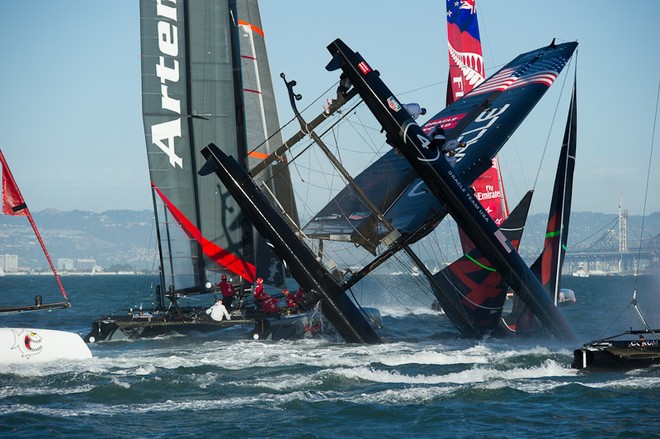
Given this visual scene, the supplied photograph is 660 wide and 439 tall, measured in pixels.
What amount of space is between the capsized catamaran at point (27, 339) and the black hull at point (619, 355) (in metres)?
9.51

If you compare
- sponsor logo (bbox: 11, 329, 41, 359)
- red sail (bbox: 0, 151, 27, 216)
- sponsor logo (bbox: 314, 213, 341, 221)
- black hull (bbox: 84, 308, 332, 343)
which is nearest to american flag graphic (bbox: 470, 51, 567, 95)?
sponsor logo (bbox: 314, 213, 341, 221)

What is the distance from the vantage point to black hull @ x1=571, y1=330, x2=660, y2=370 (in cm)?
1706

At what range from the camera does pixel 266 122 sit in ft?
96.5

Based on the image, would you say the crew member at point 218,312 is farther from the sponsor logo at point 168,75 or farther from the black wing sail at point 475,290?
the black wing sail at point 475,290

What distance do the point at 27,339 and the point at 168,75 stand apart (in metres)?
9.02

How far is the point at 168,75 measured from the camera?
2530 cm

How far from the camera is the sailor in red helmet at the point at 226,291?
24094mm

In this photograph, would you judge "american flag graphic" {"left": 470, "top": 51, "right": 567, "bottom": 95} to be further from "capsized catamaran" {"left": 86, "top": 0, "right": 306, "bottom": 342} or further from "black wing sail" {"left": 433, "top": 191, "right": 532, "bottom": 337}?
"capsized catamaran" {"left": 86, "top": 0, "right": 306, "bottom": 342}

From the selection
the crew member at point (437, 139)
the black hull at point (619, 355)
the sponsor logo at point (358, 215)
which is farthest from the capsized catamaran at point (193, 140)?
the black hull at point (619, 355)

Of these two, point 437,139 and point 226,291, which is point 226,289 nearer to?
point 226,291

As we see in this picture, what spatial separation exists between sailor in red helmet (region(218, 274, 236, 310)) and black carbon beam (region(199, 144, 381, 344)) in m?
3.27

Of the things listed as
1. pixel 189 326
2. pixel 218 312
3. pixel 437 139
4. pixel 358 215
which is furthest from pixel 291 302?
pixel 437 139

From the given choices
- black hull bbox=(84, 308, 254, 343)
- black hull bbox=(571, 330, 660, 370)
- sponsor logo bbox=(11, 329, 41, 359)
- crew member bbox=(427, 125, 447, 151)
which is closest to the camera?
black hull bbox=(571, 330, 660, 370)

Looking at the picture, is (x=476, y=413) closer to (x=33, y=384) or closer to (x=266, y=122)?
(x=33, y=384)
